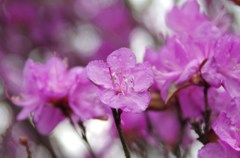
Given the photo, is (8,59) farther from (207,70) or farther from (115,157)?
(207,70)

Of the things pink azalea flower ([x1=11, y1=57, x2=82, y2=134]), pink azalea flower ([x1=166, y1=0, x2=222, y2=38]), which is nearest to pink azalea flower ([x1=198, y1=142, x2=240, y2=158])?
pink azalea flower ([x1=166, y1=0, x2=222, y2=38])

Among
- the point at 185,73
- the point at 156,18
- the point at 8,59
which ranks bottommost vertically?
the point at 8,59

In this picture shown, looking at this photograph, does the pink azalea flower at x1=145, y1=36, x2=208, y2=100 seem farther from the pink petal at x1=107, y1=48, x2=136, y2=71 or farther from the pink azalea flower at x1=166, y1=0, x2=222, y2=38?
the pink petal at x1=107, y1=48, x2=136, y2=71

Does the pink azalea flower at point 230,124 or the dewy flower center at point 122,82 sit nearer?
the pink azalea flower at point 230,124

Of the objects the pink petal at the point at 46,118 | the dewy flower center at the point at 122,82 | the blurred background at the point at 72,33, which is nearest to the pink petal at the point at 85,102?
the pink petal at the point at 46,118

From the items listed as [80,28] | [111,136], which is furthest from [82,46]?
[111,136]

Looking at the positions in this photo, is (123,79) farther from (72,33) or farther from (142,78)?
(72,33)

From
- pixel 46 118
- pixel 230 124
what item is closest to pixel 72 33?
pixel 46 118

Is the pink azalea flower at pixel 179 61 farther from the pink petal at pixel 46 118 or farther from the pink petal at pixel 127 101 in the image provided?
the pink petal at pixel 46 118
